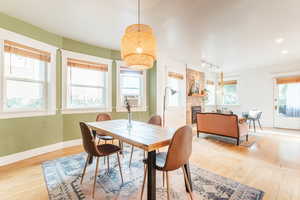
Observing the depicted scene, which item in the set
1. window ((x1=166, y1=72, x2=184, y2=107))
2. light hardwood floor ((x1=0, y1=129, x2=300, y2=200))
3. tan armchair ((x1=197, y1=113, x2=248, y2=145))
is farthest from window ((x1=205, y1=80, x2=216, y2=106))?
light hardwood floor ((x1=0, y1=129, x2=300, y2=200))

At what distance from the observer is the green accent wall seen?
8.50ft

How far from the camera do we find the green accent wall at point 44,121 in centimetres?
259

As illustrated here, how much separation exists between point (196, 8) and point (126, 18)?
3.85 feet

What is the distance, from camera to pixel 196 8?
7.39 ft

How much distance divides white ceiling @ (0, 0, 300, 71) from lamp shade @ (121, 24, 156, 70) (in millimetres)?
613

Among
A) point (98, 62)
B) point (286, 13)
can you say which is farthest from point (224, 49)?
point (98, 62)

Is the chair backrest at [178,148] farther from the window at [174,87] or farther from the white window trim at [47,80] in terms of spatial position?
the window at [174,87]

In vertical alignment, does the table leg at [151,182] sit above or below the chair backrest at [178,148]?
below

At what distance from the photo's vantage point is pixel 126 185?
192cm

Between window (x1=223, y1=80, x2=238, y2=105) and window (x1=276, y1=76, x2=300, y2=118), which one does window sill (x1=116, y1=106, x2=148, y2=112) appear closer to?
window (x1=223, y1=80, x2=238, y2=105)

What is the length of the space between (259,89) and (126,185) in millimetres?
6880

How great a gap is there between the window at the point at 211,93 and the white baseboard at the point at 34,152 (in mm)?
6063

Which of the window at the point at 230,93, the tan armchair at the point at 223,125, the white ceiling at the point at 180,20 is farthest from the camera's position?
the window at the point at 230,93

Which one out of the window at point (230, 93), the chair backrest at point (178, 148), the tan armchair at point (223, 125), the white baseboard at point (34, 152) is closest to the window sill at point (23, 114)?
the white baseboard at point (34, 152)
